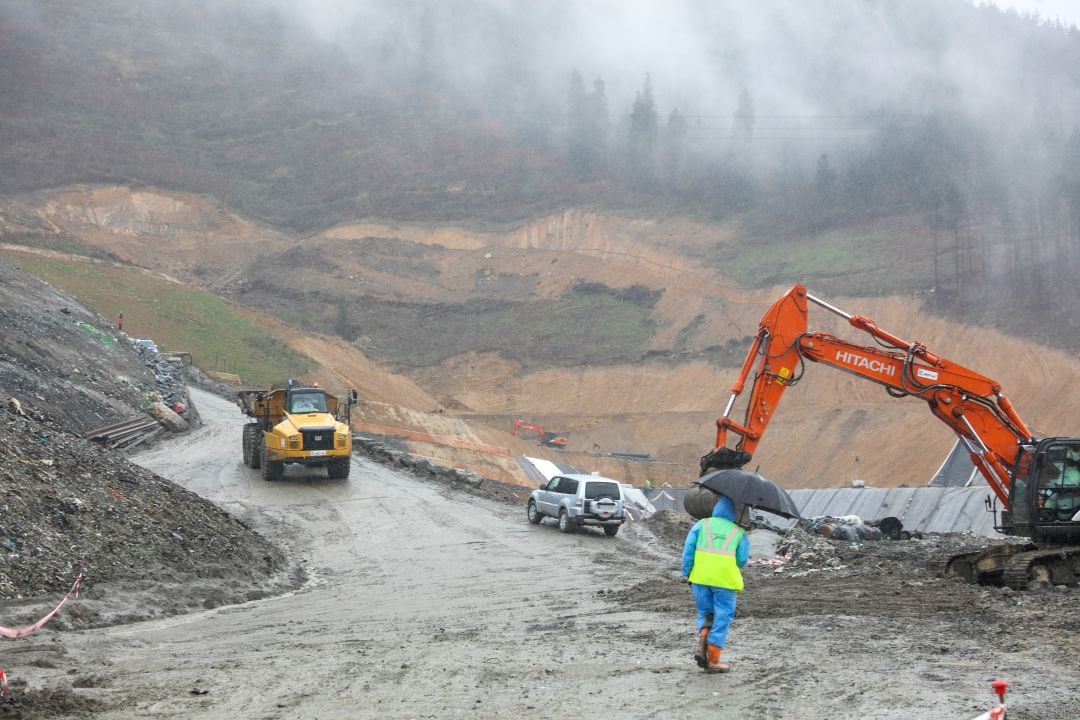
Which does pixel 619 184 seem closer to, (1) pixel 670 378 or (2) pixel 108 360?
(1) pixel 670 378

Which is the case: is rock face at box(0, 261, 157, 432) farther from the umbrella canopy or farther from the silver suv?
the umbrella canopy

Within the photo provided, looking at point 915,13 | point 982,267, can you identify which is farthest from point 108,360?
point 915,13

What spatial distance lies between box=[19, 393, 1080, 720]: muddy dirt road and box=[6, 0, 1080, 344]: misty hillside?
5656cm

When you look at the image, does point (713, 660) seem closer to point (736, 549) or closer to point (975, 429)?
point (736, 549)

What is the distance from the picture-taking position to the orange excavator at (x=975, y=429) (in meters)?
16.4

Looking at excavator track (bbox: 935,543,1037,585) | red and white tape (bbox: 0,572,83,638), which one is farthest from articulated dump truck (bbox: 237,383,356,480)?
red and white tape (bbox: 0,572,83,638)

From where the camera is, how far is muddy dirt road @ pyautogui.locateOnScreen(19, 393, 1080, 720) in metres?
8.52

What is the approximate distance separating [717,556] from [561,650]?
237 cm

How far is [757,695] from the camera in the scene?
8.85m

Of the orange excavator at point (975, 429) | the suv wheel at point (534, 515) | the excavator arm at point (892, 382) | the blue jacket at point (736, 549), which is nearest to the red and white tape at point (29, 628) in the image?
the blue jacket at point (736, 549)

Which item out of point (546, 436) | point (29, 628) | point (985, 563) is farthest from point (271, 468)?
point (546, 436)

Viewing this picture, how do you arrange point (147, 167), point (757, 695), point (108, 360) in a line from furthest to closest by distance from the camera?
point (147, 167), point (108, 360), point (757, 695)

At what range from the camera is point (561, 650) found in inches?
440

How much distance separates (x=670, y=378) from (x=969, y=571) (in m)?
57.7
